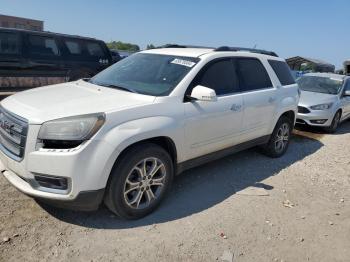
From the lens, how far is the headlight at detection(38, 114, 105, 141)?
313 centimetres

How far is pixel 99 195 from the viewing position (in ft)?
10.8

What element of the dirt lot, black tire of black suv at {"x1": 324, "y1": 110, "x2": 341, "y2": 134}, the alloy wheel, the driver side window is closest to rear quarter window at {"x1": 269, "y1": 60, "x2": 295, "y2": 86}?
the driver side window

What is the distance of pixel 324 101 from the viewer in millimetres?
9008

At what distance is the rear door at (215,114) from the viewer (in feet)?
13.4

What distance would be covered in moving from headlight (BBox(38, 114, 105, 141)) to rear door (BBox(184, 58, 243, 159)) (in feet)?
3.84

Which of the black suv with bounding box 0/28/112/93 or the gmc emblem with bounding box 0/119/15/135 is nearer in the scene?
the gmc emblem with bounding box 0/119/15/135

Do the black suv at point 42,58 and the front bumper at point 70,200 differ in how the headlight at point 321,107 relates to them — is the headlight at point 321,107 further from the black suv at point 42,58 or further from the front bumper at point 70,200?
the front bumper at point 70,200

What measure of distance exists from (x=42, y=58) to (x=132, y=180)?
6.72 meters

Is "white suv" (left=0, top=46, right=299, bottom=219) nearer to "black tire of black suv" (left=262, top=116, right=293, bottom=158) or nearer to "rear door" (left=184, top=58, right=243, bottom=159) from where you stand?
"rear door" (left=184, top=58, right=243, bottom=159)

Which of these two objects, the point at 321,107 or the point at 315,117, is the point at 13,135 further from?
the point at 321,107

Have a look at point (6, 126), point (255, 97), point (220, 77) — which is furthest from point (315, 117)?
point (6, 126)

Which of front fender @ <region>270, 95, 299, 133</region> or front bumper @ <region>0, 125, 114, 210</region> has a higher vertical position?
front fender @ <region>270, 95, 299, 133</region>

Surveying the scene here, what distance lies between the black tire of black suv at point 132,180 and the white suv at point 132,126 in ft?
0.03

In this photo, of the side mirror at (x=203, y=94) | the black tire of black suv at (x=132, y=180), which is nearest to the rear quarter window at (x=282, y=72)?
the side mirror at (x=203, y=94)
